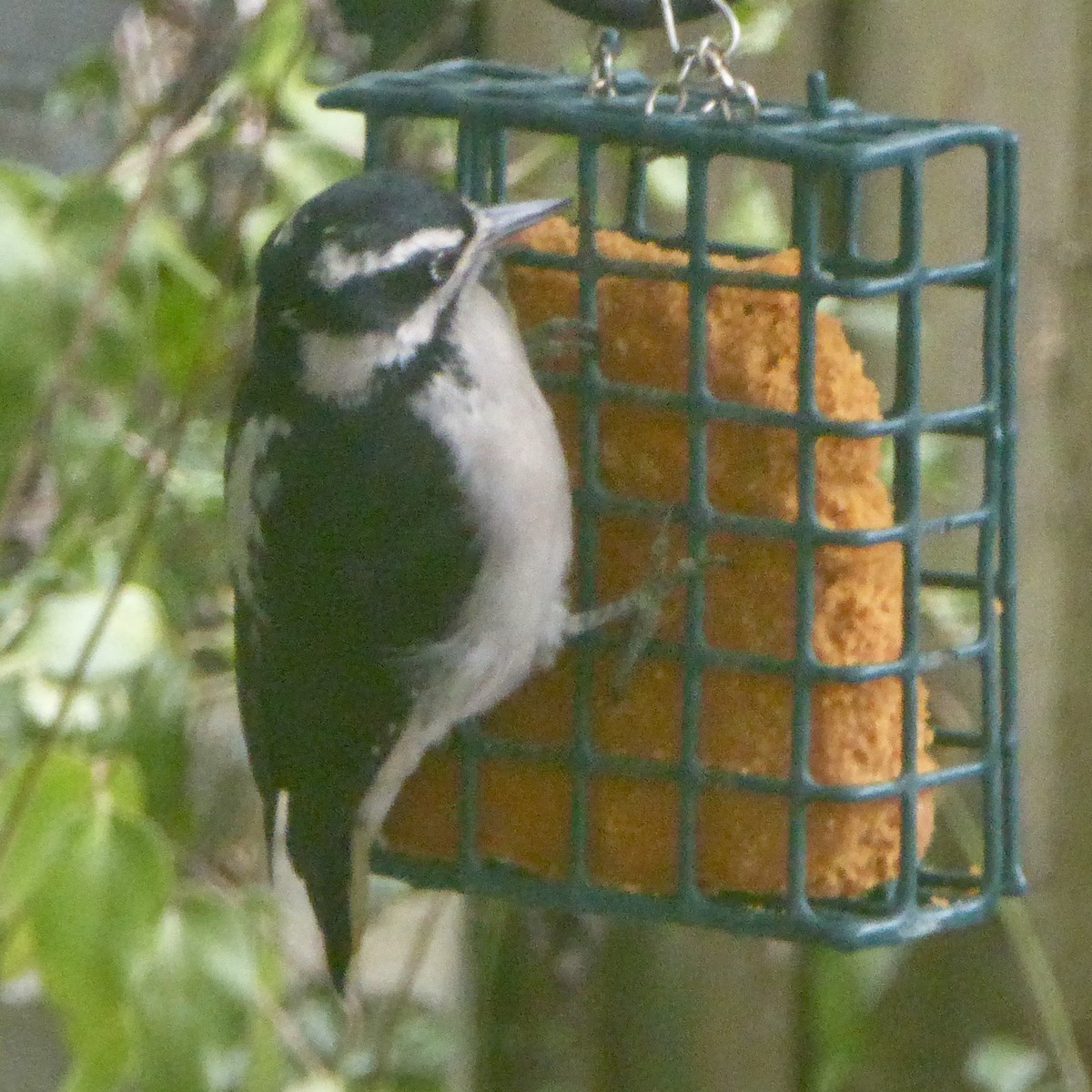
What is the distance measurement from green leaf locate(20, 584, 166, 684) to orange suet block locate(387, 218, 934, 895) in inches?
13.4

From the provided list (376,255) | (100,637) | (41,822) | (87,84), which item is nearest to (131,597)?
(100,637)

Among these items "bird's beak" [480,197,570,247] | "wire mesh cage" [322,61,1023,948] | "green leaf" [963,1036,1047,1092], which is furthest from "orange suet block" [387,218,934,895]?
"green leaf" [963,1036,1047,1092]

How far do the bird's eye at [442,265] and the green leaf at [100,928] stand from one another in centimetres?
48

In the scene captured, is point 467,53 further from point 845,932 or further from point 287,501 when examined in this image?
point 845,932

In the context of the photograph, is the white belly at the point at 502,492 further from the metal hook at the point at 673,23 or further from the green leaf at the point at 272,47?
the green leaf at the point at 272,47

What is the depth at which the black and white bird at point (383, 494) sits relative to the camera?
5.32 feet

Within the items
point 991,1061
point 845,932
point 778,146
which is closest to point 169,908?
point 845,932

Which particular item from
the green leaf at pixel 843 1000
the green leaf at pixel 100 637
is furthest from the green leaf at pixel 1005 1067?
the green leaf at pixel 100 637

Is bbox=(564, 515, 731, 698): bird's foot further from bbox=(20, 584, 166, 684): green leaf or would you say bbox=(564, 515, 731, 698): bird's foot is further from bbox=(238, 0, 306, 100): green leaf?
bbox=(238, 0, 306, 100): green leaf

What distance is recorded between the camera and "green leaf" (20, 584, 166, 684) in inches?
72.6

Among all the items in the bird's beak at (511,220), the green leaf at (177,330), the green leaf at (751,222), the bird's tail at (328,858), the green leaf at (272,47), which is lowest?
the bird's tail at (328,858)

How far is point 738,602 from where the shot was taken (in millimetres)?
1734

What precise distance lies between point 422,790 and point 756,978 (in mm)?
763

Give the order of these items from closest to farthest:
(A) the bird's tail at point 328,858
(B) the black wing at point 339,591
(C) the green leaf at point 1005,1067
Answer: (B) the black wing at point 339,591
(A) the bird's tail at point 328,858
(C) the green leaf at point 1005,1067
